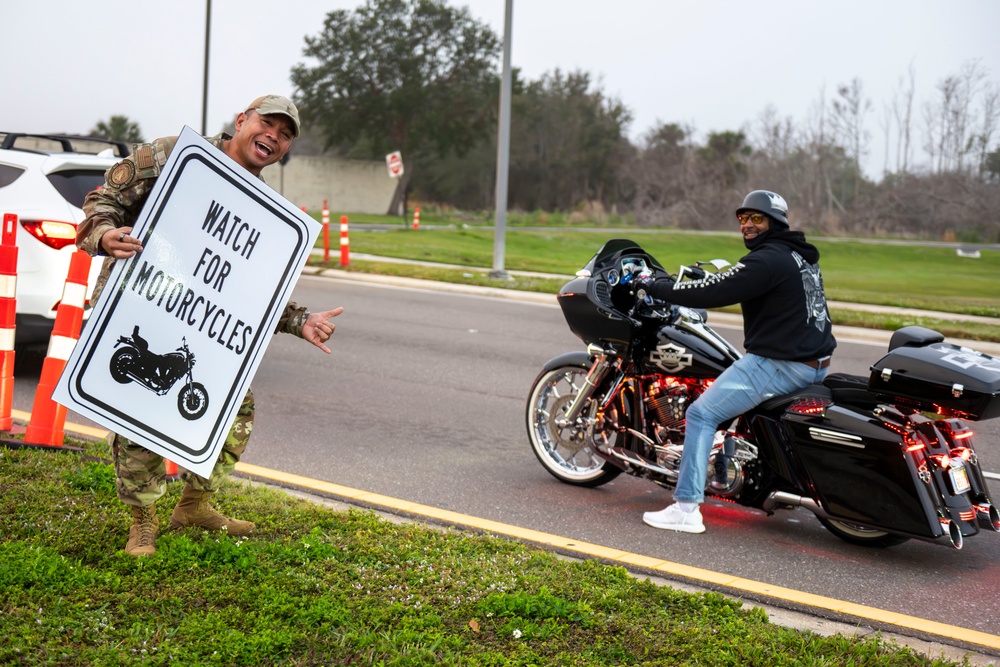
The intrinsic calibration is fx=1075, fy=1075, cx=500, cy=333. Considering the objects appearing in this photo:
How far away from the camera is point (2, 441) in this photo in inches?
239

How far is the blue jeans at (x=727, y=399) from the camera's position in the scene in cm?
534

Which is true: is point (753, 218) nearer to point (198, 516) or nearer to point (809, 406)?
point (809, 406)

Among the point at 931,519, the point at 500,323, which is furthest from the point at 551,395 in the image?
the point at 500,323

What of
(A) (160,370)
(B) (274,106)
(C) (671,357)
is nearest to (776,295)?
(C) (671,357)

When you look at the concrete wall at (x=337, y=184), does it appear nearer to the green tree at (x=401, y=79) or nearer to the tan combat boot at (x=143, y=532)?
the green tree at (x=401, y=79)

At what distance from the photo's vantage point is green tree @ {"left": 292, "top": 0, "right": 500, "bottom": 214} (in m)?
59.8

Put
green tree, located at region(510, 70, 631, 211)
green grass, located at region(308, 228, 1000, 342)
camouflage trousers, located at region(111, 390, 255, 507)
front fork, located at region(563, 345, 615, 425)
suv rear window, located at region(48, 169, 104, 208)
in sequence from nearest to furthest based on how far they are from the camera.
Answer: camouflage trousers, located at region(111, 390, 255, 507) < front fork, located at region(563, 345, 615, 425) < suv rear window, located at region(48, 169, 104, 208) < green grass, located at region(308, 228, 1000, 342) < green tree, located at region(510, 70, 631, 211)

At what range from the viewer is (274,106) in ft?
13.8

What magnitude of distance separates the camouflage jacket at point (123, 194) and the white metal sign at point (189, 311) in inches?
5.6

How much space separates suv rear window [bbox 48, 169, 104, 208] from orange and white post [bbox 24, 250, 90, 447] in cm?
227

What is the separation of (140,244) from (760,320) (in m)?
2.99

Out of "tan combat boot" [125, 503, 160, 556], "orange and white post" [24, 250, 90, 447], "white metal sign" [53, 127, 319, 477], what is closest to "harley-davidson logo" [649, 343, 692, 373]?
"white metal sign" [53, 127, 319, 477]

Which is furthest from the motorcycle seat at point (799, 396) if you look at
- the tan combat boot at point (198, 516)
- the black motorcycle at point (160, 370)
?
the black motorcycle at point (160, 370)

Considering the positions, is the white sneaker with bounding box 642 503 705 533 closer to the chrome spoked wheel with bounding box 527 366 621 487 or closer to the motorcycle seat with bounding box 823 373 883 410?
the chrome spoked wheel with bounding box 527 366 621 487
